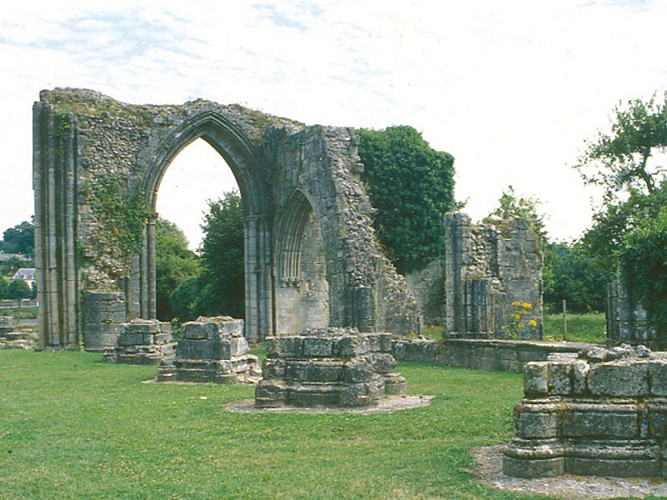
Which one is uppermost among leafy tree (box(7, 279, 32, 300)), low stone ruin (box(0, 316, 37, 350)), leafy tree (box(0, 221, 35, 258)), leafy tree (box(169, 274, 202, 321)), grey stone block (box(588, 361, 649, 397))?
leafy tree (box(0, 221, 35, 258))

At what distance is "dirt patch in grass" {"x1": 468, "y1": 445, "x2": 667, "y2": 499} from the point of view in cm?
478

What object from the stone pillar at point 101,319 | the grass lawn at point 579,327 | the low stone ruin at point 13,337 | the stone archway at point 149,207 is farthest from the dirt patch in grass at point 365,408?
the low stone ruin at point 13,337

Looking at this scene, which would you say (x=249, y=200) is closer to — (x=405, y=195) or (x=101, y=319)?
(x=101, y=319)

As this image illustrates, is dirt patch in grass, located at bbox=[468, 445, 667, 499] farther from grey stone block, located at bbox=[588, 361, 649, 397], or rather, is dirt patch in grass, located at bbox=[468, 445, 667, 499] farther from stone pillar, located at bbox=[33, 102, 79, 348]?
stone pillar, located at bbox=[33, 102, 79, 348]

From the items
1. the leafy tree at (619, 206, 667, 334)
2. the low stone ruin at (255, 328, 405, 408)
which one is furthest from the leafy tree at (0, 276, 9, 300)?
the low stone ruin at (255, 328, 405, 408)

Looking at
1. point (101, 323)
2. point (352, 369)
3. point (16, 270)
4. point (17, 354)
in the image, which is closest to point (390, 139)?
point (101, 323)

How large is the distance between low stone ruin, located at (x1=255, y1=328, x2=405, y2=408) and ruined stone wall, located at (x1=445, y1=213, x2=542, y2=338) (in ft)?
19.4

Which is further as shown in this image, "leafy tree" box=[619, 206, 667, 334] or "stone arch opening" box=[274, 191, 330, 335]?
"stone arch opening" box=[274, 191, 330, 335]

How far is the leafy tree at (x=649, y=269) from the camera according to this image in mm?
12977

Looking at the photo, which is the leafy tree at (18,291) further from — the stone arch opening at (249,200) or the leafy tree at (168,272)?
the stone arch opening at (249,200)

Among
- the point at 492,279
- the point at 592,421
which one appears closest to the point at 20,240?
the point at 492,279

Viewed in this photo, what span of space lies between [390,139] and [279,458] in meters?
25.9

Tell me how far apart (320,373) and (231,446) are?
240cm

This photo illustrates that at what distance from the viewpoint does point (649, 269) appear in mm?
13164
